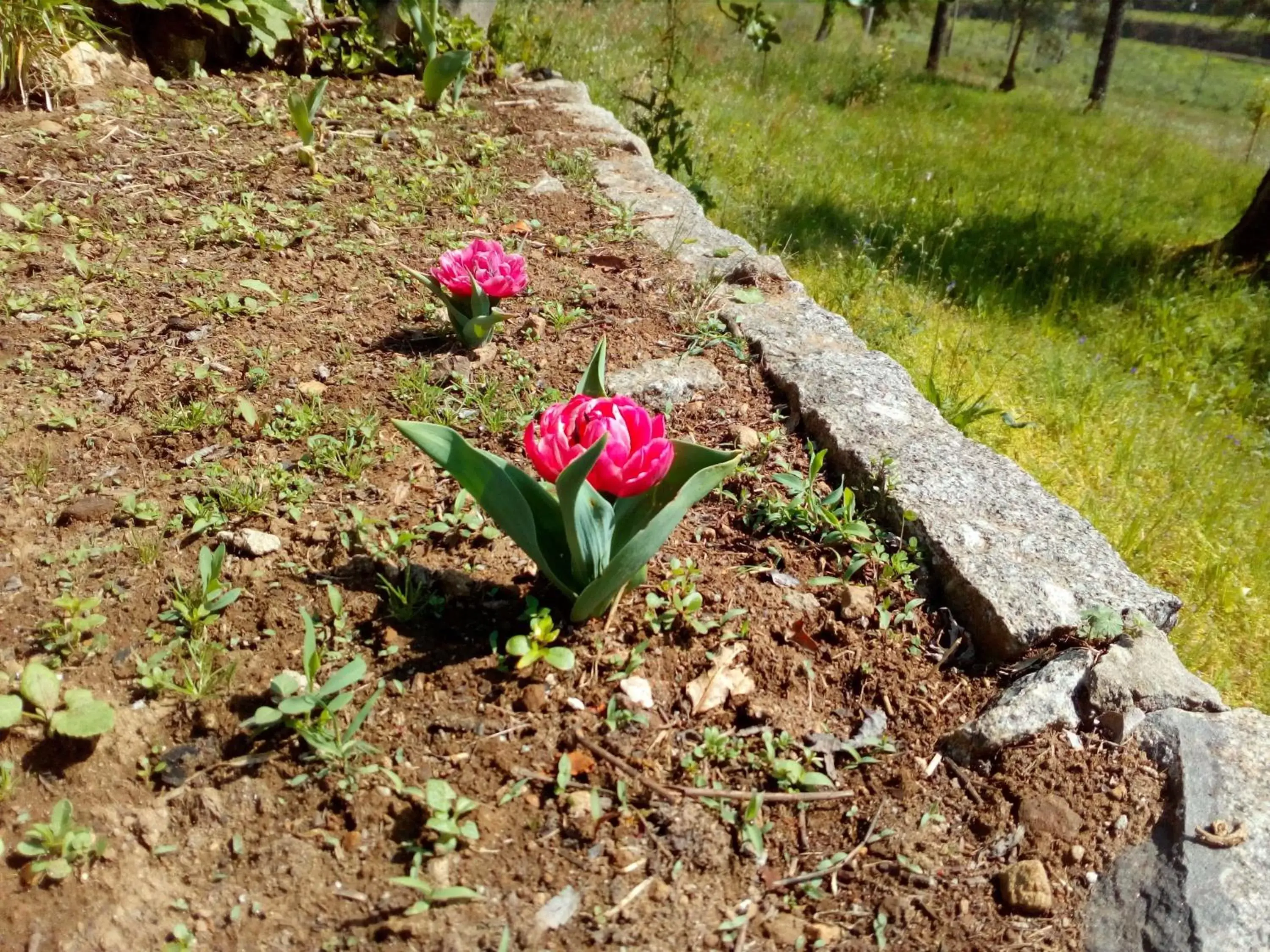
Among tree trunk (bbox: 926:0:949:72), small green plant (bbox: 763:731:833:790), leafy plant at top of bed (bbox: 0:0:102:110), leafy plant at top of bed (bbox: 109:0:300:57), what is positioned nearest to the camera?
small green plant (bbox: 763:731:833:790)

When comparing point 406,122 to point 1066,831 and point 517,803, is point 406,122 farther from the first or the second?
point 1066,831

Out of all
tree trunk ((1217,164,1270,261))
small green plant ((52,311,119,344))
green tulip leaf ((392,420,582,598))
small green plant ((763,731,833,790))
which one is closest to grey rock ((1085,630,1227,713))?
small green plant ((763,731,833,790))

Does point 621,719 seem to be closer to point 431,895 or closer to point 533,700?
point 533,700

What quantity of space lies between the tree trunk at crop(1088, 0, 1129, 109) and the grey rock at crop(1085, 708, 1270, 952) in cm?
1634

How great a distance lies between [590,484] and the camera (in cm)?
167

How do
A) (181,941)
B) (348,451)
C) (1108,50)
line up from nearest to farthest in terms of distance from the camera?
(181,941) → (348,451) → (1108,50)

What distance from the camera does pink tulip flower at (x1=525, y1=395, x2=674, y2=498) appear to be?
1621 millimetres

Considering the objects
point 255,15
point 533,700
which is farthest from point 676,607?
point 255,15

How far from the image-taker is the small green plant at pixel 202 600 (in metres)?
1.88

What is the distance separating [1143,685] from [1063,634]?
A: 0.58 ft

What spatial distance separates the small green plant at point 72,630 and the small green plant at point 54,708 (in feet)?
0.36

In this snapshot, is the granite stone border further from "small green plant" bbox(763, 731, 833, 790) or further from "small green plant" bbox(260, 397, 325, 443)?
"small green plant" bbox(260, 397, 325, 443)

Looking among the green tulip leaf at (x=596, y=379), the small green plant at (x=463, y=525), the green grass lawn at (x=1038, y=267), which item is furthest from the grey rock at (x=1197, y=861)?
the small green plant at (x=463, y=525)

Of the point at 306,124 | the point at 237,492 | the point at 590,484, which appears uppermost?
the point at 306,124
